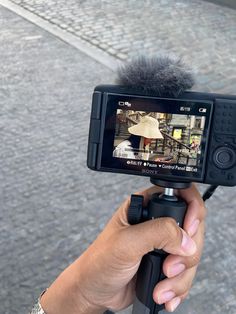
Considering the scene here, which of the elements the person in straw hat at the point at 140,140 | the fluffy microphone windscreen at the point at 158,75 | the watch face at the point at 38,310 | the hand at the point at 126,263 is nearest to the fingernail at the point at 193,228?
the hand at the point at 126,263

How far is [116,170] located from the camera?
4.75 ft

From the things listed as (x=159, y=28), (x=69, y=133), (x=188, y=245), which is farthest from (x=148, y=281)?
(x=159, y=28)

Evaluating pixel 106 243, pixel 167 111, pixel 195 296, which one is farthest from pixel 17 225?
pixel 167 111

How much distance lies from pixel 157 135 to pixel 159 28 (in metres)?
5.33

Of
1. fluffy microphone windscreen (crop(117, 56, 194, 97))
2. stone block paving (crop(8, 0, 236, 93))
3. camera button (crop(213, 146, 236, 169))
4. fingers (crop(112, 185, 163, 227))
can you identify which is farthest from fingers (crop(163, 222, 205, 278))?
stone block paving (crop(8, 0, 236, 93))

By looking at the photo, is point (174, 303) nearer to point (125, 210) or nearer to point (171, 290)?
point (171, 290)

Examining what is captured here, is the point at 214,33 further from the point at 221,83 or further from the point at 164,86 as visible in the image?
the point at 164,86

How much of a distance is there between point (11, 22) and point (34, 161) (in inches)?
123

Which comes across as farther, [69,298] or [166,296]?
[69,298]

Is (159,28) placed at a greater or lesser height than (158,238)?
greater

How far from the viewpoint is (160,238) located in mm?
1400

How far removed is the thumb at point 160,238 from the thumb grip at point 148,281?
0.16ft

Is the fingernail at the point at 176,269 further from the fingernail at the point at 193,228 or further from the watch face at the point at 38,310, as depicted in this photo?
the watch face at the point at 38,310

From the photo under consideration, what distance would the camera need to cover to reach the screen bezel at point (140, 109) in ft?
4.51
